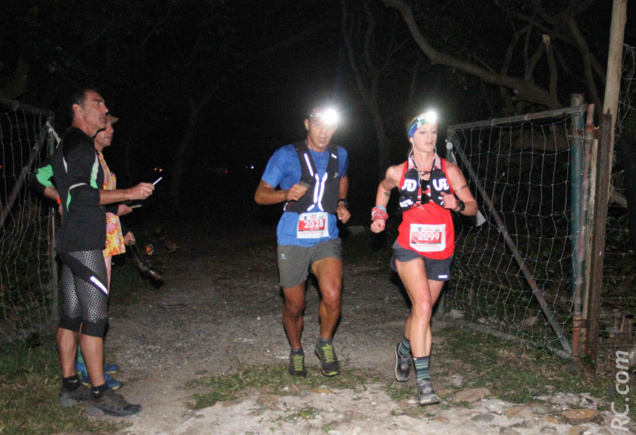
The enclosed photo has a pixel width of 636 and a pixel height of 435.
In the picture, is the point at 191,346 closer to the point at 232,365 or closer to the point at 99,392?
the point at 232,365

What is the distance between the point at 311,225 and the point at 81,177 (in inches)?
67.3

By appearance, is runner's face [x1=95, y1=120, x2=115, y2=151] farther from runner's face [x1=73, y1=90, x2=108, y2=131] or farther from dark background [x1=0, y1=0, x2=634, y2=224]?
dark background [x1=0, y1=0, x2=634, y2=224]

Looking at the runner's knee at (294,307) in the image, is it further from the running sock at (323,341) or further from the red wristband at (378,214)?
the red wristband at (378,214)

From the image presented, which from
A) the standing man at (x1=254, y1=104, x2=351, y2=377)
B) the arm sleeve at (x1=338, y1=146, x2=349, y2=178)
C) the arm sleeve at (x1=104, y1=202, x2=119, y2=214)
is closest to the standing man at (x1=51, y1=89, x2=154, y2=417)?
the arm sleeve at (x1=104, y1=202, x2=119, y2=214)

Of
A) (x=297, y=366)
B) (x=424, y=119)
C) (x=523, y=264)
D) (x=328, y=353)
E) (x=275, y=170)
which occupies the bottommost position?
(x=297, y=366)

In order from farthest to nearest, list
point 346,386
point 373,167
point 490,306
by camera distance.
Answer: point 373,167 < point 490,306 < point 346,386

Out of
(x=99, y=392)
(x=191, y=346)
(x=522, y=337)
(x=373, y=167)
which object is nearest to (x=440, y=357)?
(x=522, y=337)

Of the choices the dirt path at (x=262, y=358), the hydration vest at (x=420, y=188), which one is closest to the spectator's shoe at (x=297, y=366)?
the dirt path at (x=262, y=358)

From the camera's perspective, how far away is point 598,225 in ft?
15.5

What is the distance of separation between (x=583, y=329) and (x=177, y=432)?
3.35 m

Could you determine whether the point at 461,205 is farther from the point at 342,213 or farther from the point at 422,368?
the point at 422,368

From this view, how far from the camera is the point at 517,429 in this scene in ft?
12.6

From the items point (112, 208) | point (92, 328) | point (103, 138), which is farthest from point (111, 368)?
point (103, 138)

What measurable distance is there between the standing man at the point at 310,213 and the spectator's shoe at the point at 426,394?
82 centimetres
